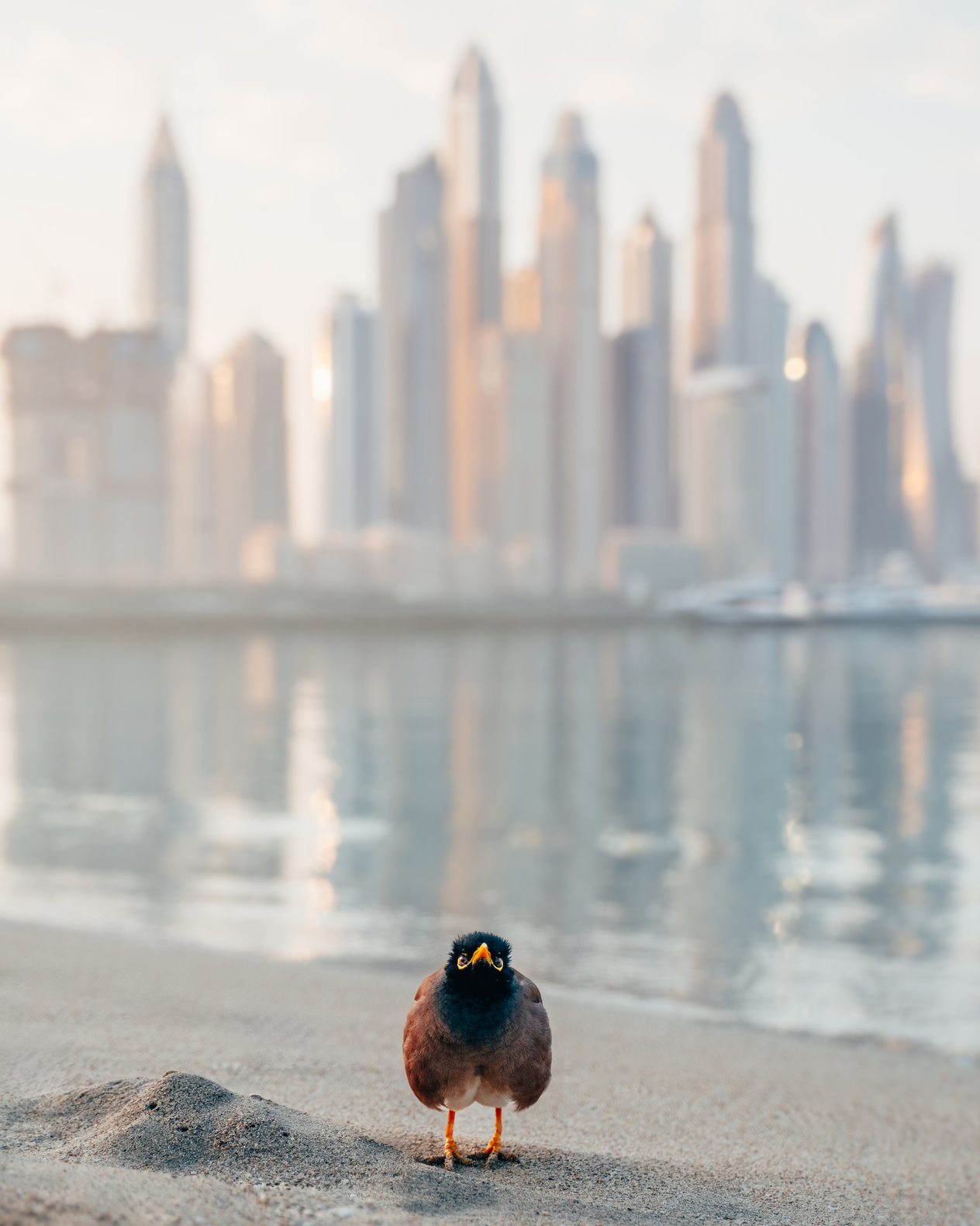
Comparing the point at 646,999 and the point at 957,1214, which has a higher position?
the point at 957,1214

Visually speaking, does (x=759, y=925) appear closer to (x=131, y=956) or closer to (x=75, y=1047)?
(x=131, y=956)

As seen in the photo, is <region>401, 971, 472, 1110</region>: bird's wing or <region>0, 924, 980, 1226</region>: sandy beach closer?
<region>0, 924, 980, 1226</region>: sandy beach

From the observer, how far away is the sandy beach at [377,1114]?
3820mm

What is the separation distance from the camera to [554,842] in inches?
1006

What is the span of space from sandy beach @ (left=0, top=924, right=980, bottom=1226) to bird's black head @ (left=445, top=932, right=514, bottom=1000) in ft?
2.25

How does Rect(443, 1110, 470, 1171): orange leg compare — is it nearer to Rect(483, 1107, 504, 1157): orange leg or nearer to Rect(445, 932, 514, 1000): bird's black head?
Rect(483, 1107, 504, 1157): orange leg

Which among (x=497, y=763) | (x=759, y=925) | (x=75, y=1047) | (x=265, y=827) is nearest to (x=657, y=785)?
(x=497, y=763)

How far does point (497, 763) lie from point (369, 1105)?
1504 inches

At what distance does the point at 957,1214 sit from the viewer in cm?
515

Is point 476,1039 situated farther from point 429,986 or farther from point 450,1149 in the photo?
point 450,1149

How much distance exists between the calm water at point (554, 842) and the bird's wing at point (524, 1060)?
26.9 ft

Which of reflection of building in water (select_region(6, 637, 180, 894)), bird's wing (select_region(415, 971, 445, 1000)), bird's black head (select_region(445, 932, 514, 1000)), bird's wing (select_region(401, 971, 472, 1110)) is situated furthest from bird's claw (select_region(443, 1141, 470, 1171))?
reflection of building in water (select_region(6, 637, 180, 894))

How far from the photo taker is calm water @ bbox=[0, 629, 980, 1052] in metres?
14.7

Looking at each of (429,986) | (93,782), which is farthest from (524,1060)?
(93,782)
